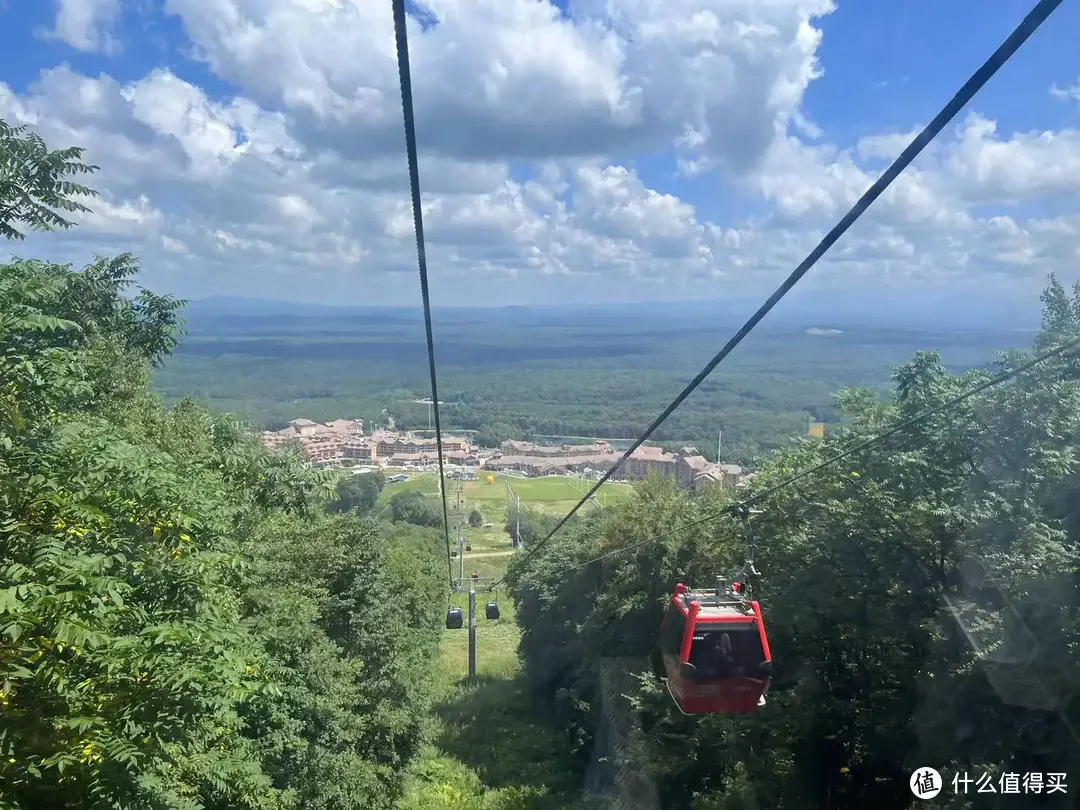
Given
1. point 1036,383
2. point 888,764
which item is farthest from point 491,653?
point 1036,383

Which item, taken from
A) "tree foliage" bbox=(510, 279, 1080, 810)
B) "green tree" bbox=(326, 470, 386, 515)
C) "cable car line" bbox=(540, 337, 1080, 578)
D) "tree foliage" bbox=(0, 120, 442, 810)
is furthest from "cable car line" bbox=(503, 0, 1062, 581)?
"green tree" bbox=(326, 470, 386, 515)

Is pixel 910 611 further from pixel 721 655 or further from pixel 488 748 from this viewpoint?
pixel 488 748

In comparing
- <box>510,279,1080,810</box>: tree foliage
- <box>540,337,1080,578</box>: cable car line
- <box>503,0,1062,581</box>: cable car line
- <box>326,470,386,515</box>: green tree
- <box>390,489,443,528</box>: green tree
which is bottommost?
<box>390,489,443,528</box>: green tree

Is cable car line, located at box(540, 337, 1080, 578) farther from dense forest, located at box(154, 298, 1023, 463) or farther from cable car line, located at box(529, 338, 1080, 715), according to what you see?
dense forest, located at box(154, 298, 1023, 463)

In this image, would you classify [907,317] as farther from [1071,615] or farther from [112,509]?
[112,509]

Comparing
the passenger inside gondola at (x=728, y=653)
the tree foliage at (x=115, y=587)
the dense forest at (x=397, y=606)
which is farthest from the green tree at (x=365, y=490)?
the passenger inside gondola at (x=728, y=653)

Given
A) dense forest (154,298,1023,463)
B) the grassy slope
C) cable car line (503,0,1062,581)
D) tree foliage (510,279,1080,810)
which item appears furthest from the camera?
dense forest (154,298,1023,463)

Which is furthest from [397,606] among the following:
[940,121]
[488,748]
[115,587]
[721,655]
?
[940,121]
